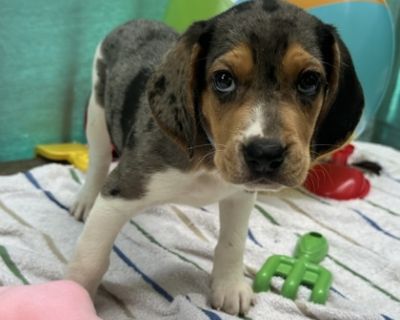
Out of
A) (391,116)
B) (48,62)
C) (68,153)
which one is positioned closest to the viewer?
(68,153)

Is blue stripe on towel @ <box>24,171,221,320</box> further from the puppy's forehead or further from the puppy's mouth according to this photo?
the puppy's forehead

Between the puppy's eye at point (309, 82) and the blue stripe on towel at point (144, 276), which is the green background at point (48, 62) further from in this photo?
the puppy's eye at point (309, 82)

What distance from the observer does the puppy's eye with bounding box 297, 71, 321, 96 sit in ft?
6.40

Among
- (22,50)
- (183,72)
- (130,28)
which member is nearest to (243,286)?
(183,72)

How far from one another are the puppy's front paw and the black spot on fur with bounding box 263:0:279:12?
1.18 m

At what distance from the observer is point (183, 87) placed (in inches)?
78.8

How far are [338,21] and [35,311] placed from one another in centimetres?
235

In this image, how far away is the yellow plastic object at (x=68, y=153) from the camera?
400 cm

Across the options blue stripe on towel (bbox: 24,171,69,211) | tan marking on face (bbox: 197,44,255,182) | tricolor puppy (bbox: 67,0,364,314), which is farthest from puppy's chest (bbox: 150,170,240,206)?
blue stripe on towel (bbox: 24,171,69,211)

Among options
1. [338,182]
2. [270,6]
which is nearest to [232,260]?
[270,6]

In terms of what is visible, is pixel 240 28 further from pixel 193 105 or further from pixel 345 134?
pixel 345 134

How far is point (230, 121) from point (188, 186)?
42cm

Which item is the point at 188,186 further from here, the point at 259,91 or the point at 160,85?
the point at 259,91

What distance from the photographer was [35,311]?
195 cm
